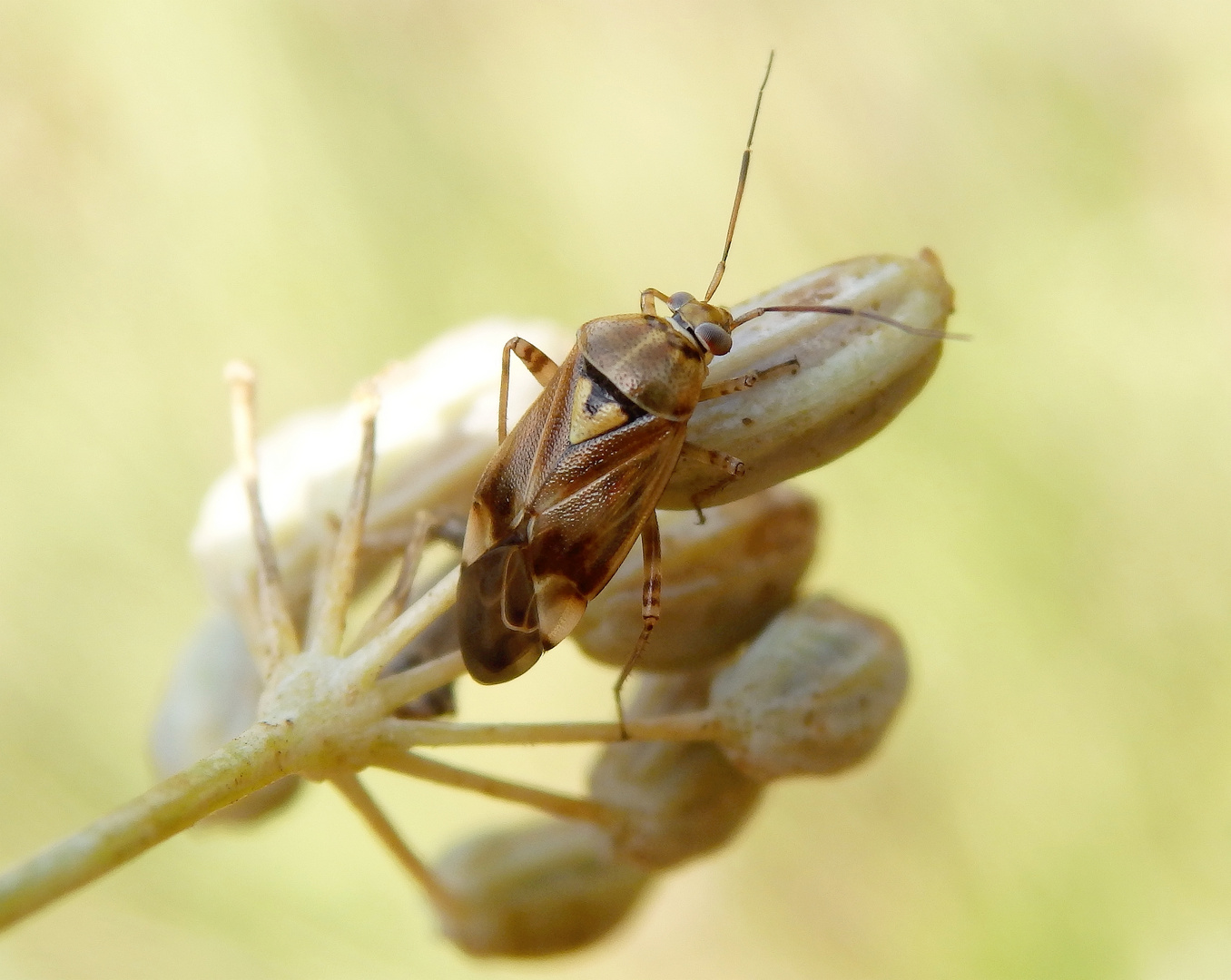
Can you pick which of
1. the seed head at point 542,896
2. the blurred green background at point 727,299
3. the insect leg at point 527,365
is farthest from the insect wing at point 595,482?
the blurred green background at point 727,299

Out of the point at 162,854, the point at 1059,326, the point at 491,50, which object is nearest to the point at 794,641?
the point at 1059,326

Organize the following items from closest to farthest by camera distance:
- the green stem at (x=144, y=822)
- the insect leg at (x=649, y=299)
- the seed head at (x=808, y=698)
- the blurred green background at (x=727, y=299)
Answer: 1. the green stem at (x=144, y=822)
2. the seed head at (x=808, y=698)
3. the insect leg at (x=649, y=299)
4. the blurred green background at (x=727, y=299)

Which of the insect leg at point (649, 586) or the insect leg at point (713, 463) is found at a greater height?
the insect leg at point (713, 463)

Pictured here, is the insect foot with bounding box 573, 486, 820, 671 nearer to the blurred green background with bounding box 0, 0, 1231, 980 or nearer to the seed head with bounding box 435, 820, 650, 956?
the seed head with bounding box 435, 820, 650, 956

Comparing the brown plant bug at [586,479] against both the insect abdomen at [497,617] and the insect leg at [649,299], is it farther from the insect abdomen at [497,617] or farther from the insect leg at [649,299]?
the insect leg at [649,299]

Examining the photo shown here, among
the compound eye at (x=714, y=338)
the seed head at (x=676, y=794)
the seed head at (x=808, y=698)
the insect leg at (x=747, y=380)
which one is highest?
the compound eye at (x=714, y=338)

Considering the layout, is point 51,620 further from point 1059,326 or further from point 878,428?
point 1059,326

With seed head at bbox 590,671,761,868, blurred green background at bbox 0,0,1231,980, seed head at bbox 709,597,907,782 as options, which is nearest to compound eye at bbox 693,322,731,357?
seed head at bbox 709,597,907,782

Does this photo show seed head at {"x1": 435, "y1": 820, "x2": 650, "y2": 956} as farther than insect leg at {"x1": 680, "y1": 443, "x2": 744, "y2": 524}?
Yes
